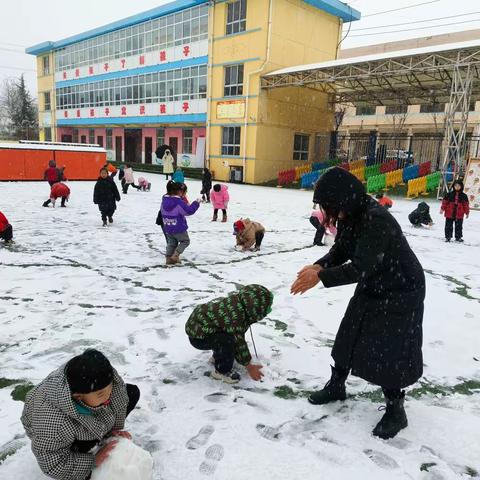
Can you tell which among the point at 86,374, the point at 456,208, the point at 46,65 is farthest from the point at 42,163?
the point at 46,65

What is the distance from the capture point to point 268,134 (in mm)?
23688

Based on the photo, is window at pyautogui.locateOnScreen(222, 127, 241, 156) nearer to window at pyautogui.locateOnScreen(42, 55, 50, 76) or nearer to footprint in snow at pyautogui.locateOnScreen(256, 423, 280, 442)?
footprint in snow at pyautogui.locateOnScreen(256, 423, 280, 442)

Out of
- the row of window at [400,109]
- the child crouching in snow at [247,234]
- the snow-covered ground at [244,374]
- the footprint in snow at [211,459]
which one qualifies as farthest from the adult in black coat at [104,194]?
the row of window at [400,109]

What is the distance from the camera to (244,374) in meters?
3.19

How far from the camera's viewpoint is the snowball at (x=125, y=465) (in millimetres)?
1858

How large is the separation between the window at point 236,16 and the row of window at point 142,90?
2.95 m

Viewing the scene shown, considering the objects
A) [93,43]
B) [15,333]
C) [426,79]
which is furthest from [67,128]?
[15,333]

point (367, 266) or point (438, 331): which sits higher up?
point (367, 266)

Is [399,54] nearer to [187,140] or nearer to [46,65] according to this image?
[187,140]

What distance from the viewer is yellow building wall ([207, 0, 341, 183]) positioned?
2244 centimetres

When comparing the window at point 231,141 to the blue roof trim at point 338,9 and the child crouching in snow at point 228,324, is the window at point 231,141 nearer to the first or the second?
the blue roof trim at point 338,9

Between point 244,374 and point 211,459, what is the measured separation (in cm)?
98

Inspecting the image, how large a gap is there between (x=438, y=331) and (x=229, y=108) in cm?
2210

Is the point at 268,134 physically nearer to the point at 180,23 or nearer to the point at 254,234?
the point at 180,23
